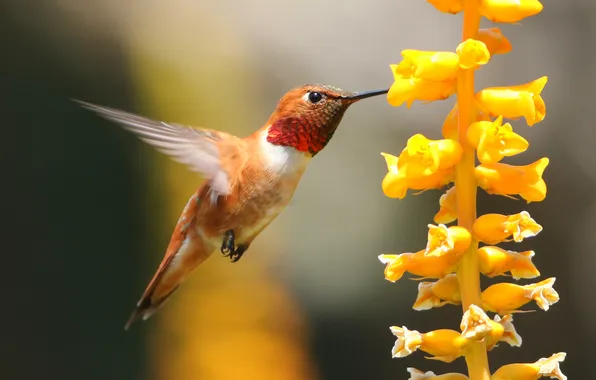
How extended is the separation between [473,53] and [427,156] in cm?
15

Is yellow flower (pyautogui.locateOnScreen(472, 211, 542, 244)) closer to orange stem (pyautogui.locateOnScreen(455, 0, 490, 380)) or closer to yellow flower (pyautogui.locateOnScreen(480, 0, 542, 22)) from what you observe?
orange stem (pyautogui.locateOnScreen(455, 0, 490, 380))

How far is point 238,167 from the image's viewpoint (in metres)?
2.02

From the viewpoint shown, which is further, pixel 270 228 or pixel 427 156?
pixel 270 228

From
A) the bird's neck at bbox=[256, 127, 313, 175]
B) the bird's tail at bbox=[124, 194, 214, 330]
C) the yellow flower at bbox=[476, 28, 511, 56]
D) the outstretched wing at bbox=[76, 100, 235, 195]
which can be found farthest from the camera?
the bird's tail at bbox=[124, 194, 214, 330]

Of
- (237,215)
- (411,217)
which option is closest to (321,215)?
(411,217)

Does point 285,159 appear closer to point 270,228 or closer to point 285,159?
point 285,159

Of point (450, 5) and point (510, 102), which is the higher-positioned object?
point (450, 5)

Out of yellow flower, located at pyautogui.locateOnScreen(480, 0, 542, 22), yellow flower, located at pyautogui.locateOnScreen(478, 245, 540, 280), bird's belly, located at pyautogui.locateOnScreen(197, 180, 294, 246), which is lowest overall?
bird's belly, located at pyautogui.locateOnScreen(197, 180, 294, 246)

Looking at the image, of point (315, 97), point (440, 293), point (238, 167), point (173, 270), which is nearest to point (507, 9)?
point (440, 293)

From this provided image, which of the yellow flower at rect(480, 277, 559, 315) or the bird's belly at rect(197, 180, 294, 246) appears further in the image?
the bird's belly at rect(197, 180, 294, 246)

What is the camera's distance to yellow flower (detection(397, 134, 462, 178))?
1.07 meters

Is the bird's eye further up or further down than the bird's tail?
further up

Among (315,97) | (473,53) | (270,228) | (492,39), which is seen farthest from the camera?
(270,228)

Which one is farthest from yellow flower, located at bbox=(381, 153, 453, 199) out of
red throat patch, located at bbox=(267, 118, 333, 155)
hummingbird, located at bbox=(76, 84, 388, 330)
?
red throat patch, located at bbox=(267, 118, 333, 155)
